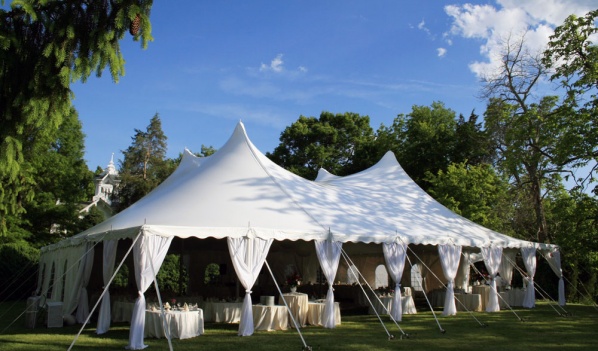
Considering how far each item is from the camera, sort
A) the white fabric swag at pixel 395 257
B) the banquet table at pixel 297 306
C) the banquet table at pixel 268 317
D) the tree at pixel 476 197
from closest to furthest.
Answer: the banquet table at pixel 268 317 → the banquet table at pixel 297 306 → the white fabric swag at pixel 395 257 → the tree at pixel 476 197

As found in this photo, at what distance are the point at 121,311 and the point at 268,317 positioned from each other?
3.83 meters

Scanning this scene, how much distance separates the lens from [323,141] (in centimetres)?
3147

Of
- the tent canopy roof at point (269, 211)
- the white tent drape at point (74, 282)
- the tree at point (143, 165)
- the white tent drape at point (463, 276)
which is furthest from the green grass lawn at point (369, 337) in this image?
the tree at point (143, 165)

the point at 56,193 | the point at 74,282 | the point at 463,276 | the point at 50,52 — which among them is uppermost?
the point at 56,193

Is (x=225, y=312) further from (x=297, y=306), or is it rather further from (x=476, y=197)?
(x=476, y=197)

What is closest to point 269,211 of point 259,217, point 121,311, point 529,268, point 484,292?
point 259,217

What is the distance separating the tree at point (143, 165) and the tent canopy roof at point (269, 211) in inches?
611

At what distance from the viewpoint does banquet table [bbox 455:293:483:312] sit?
13461mm

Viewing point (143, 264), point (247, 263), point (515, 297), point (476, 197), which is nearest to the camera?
point (143, 264)

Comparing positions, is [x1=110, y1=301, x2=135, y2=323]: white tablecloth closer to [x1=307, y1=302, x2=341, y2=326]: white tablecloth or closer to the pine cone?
[x1=307, y1=302, x2=341, y2=326]: white tablecloth

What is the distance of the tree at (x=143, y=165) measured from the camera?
94.8ft

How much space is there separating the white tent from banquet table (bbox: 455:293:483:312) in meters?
1.67

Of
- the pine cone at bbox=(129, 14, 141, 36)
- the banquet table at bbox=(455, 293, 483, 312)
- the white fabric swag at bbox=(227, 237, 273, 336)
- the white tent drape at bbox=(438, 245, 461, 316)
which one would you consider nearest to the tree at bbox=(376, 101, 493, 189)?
the banquet table at bbox=(455, 293, 483, 312)

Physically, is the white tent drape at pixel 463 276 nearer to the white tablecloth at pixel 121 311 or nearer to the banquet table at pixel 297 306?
the banquet table at pixel 297 306
